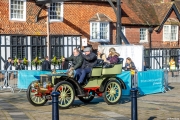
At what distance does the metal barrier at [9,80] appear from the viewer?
20844 mm

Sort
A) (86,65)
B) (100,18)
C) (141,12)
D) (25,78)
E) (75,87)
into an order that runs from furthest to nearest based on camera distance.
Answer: (141,12)
(100,18)
(25,78)
(86,65)
(75,87)

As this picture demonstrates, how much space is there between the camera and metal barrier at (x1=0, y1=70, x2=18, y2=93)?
20844 mm

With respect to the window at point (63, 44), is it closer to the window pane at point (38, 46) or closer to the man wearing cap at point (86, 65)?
the window pane at point (38, 46)

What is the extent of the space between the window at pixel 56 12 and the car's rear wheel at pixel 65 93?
19870mm

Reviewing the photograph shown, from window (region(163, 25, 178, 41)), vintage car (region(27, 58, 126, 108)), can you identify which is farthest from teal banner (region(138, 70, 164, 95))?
window (region(163, 25, 178, 41))

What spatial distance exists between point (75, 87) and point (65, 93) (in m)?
0.52

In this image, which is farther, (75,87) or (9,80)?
(9,80)

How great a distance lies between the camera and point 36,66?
105 feet

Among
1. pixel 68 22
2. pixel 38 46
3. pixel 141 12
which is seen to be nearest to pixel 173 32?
pixel 141 12

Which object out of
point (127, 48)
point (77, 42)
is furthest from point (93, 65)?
point (77, 42)

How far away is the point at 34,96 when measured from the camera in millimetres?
15281

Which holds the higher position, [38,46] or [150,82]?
[38,46]

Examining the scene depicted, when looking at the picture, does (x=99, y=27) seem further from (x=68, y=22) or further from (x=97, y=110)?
(x=97, y=110)

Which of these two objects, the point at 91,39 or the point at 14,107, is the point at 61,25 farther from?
the point at 14,107
